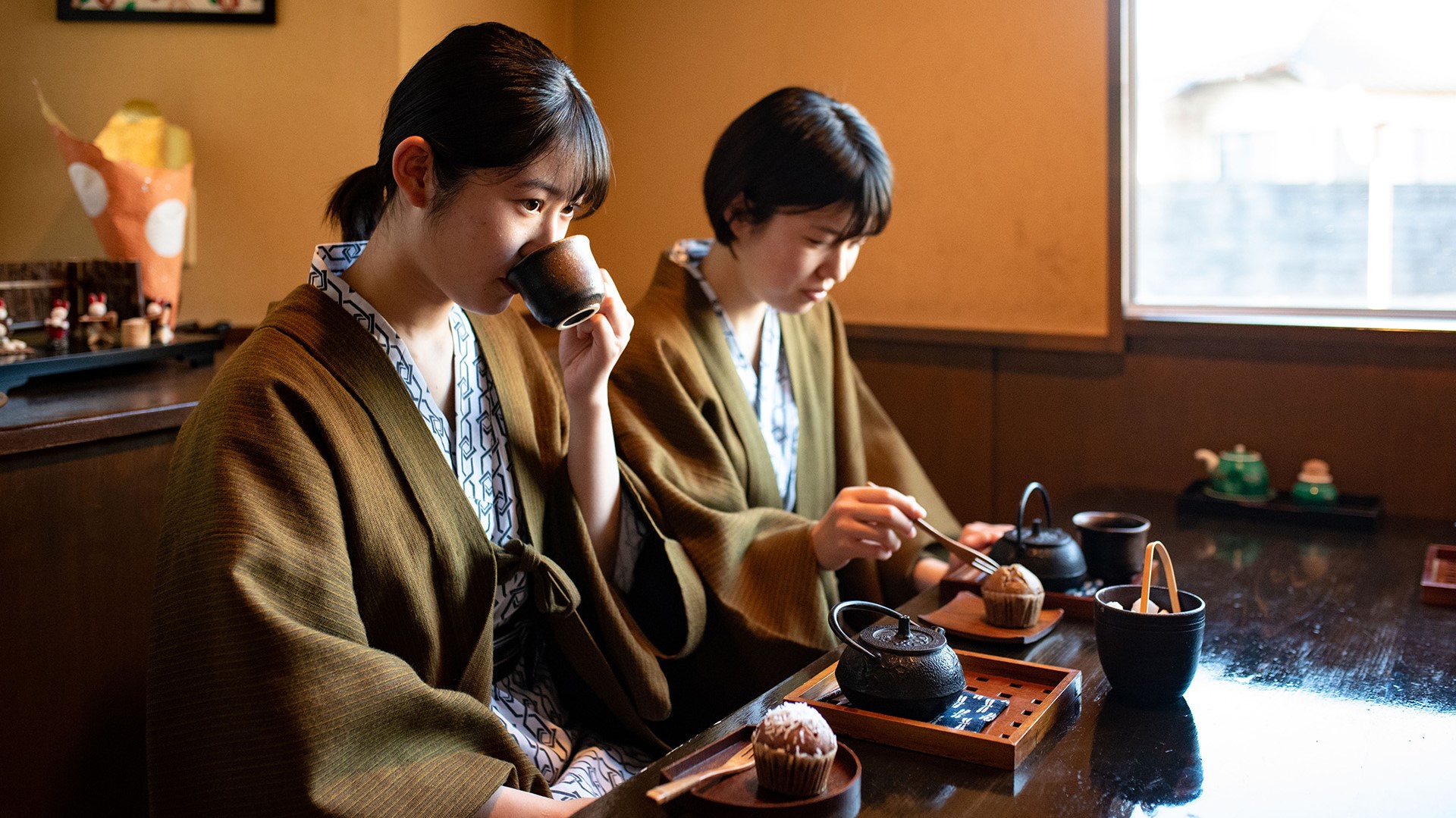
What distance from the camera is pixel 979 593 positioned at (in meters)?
1.70

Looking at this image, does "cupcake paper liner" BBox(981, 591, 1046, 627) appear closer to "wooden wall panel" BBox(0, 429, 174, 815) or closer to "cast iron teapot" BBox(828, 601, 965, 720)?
"cast iron teapot" BBox(828, 601, 965, 720)

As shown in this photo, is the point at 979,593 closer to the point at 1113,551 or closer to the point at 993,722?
the point at 1113,551

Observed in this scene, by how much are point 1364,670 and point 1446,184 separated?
140 centimetres

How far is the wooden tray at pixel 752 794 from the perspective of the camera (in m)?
Result: 1.01

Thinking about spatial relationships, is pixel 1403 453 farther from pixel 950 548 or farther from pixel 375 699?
pixel 375 699

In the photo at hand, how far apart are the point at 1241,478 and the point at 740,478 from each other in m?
1.05

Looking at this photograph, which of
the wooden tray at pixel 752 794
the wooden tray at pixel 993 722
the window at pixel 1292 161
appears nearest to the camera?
the wooden tray at pixel 752 794

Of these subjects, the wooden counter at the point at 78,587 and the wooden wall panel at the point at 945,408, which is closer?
the wooden counter at the point at 78,587

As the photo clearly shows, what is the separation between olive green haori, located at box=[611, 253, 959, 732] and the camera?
5.75ft

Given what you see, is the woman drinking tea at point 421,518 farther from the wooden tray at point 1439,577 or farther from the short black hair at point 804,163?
the wooden tray at point 1439,577

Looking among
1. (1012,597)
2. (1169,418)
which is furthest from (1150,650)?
(1169,418)

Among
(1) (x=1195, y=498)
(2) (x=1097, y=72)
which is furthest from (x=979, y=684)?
(2) (x=1097, y=72)

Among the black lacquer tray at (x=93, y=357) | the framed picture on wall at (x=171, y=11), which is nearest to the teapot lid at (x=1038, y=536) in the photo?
the black lacquer tray at (x=93, y=357)

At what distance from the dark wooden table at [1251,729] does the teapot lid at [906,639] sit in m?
0.10
